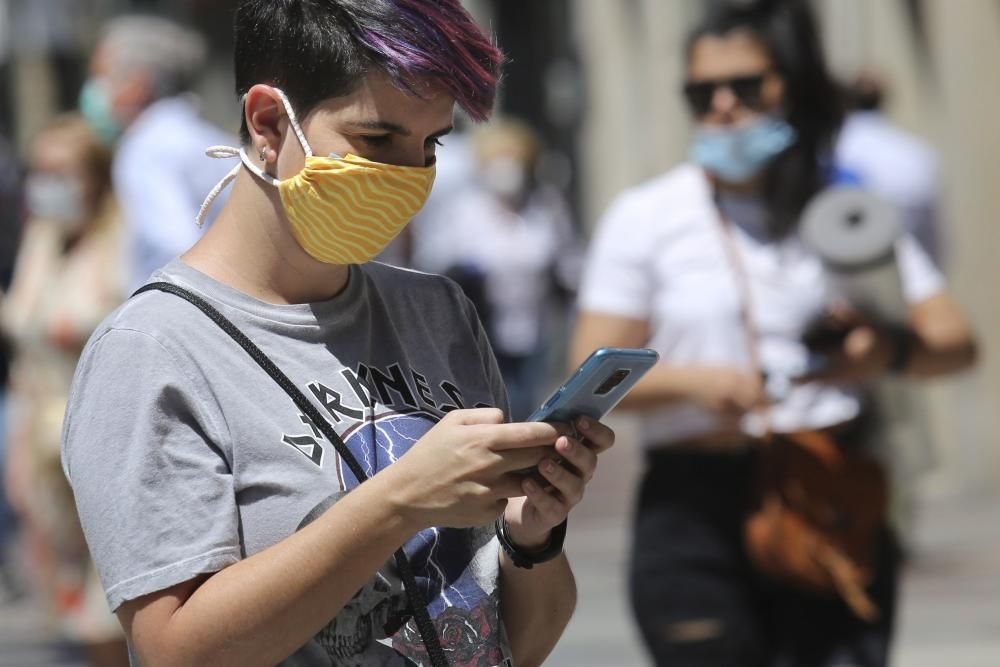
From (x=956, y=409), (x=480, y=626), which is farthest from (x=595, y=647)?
(x=480, y=626)

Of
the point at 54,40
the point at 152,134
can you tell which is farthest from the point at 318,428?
the point at 54,40

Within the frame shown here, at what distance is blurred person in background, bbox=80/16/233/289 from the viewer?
225 inches

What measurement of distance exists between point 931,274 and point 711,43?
0.71 meters

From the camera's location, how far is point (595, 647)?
6.99 meters

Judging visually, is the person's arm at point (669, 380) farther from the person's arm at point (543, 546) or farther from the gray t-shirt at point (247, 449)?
the gray t-shirt at point (247, 449)

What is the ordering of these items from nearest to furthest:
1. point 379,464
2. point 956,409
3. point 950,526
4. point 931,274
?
point 379,464
point 931,274
point 950,526
point 956,409

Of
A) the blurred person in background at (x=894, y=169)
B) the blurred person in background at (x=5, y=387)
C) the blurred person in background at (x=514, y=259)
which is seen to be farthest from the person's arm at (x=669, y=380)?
the blurred person in background at (x=514, y=259)

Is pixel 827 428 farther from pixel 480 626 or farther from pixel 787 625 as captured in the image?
pixel 480 626

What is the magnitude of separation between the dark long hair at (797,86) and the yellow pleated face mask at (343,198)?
1902 mm

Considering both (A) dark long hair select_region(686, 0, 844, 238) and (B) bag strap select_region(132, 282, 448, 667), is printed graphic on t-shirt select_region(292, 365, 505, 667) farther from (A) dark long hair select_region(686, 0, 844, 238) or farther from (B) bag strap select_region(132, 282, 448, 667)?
(A) dark long hair select_region(686, 0, 844, 238)

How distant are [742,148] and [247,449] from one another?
7.03ft

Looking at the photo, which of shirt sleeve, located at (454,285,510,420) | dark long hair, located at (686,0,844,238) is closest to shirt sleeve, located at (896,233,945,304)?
dark long hair, located at (686,0,844,238)

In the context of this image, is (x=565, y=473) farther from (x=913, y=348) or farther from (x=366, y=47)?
(x=913, y=348)

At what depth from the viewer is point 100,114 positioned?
6570mm
